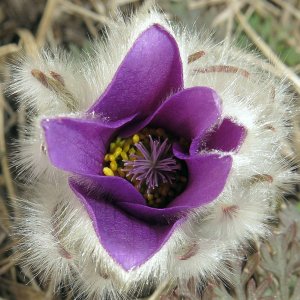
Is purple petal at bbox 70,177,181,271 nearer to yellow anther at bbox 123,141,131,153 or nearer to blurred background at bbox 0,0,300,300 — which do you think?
yellow anther at bbox 123,141,131,153

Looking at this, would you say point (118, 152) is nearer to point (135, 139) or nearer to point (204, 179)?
point (135, 139)

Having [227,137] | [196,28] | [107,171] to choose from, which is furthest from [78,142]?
[196,28]

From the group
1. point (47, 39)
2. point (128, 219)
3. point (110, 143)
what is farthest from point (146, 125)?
point (47, 39)

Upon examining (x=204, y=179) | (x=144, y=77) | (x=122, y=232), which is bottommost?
(x=122, y=232)

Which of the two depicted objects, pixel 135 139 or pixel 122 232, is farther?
pixel 135 139

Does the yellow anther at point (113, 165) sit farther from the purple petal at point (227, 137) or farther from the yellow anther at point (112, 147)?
the purple petal at point (227, 137)

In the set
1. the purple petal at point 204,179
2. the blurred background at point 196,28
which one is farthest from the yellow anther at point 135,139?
the blurred background at point 196,28
